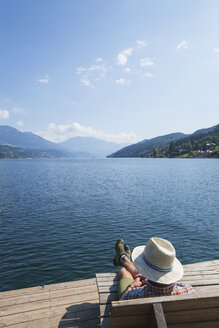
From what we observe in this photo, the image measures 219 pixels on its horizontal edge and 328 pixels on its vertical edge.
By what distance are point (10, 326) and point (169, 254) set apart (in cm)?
507

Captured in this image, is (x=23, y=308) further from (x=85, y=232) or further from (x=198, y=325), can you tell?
(x=85, y=232)

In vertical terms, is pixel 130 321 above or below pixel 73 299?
above

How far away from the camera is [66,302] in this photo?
7.06 metres

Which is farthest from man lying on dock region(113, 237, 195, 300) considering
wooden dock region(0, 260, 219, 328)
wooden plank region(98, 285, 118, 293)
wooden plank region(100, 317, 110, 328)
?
wooden plank region(98, 285, 118, 293)

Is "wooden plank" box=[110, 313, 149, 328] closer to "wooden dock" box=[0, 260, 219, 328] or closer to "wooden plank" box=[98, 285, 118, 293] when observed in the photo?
"wooden dock" box=[0, 260, 219, 328]

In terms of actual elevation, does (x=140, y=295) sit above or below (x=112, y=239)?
above

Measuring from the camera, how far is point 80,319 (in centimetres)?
623

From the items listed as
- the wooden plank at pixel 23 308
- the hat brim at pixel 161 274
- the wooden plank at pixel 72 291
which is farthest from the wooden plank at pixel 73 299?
the hat brim at pixel 161 274

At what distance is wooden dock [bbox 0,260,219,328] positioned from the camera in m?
6.09

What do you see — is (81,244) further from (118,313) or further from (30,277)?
(118,313)

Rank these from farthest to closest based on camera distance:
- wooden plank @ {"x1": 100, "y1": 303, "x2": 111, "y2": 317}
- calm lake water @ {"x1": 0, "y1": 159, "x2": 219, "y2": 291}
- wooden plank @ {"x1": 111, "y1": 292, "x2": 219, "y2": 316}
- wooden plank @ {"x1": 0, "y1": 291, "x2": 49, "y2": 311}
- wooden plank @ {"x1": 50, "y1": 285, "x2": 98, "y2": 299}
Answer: calm lake water @ {"x1": 0, "y1": 159, "x2": 219, "y2": 291}
wooden plank @ {"x1": 50, "y1": 285, "x2": 98, "y2": 299}
wooden plank @ {"x1": 0, "y1": 291, "x2": 49, "y2": 311}
wooden plank @ {"x1": 100, "y1": 303, "x2": 111, "y2": 317}
wooden plank @ {"x1": 111, "y1": 292, "x2": 219, "y2": 316}

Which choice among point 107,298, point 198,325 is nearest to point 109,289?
point 107,298

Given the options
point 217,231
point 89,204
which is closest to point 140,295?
point 217,231

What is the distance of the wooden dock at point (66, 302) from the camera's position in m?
6.09
